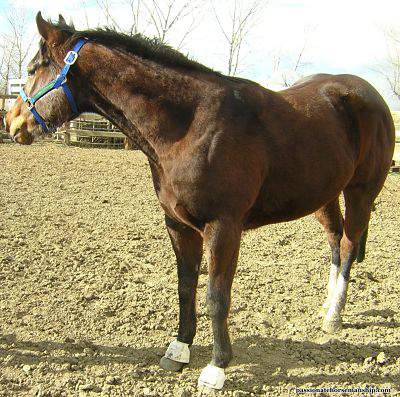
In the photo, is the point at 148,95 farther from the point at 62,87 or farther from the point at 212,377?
the point at 212,377

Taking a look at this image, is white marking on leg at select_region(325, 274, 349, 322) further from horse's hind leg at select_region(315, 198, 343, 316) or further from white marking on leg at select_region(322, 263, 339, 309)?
horse's hind leg at select_region(315, 198, 343, 316)

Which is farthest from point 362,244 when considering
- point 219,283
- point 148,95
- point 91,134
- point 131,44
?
point 91,134

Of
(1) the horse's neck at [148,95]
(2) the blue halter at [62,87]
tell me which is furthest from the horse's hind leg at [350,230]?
(2) the blue halter at [62,87]

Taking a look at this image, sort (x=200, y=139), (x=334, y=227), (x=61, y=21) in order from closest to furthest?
(x=200, y=139) → (x=61, y=21) → (x=334, y=227)

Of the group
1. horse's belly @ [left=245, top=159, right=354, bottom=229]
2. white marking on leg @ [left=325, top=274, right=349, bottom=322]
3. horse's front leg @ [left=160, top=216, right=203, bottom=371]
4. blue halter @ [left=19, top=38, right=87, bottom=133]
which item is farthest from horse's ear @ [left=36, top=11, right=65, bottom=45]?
white marking on leg @ [left=325, top=274, right=349, bottom=322]

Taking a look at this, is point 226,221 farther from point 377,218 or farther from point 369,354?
point 377,218

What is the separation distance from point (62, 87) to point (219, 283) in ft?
5.00

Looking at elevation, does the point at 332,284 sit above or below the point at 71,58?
below

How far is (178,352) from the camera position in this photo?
3.15 meters

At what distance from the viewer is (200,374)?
3.05 meters

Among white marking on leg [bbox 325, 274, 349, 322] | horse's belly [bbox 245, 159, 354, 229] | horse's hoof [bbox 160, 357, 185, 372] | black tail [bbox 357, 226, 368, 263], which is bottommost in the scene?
horse's hoof [bbox 160, 357, 185, 372]

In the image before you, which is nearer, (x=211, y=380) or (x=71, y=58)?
(x=71, y=58)

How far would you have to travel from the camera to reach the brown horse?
2.71m

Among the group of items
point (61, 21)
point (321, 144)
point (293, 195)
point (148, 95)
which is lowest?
point (293, 195)
